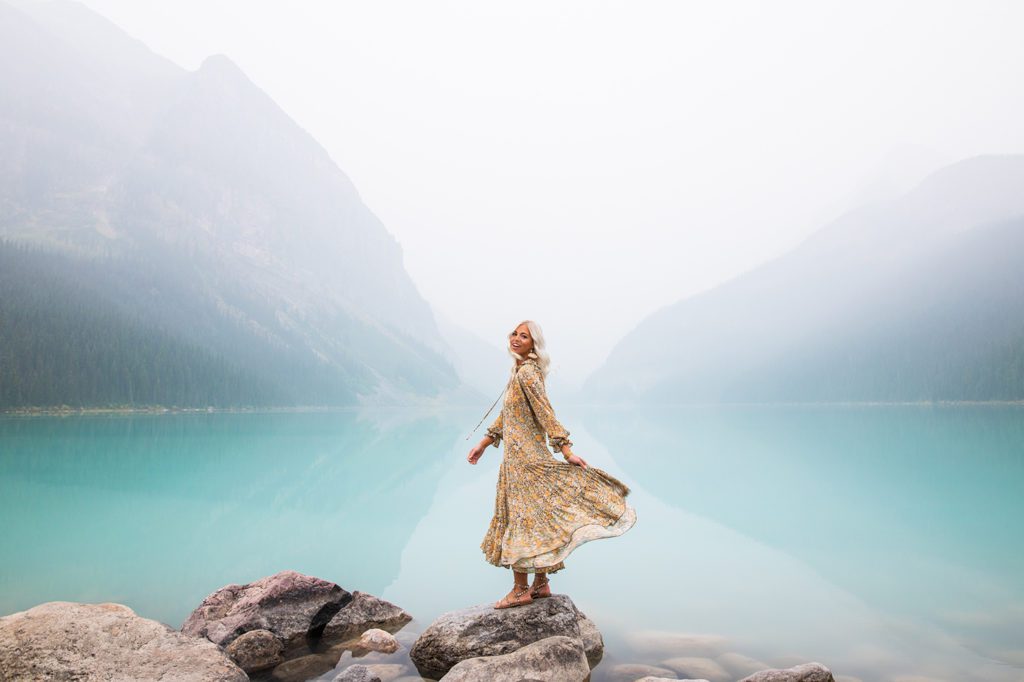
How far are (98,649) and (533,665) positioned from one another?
3860mm

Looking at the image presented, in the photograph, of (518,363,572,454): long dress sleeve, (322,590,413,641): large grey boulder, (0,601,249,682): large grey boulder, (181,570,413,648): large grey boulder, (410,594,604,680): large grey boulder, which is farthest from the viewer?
(322,590,413,641): large grey boulder

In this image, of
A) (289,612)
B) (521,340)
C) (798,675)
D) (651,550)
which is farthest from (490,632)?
(651,550)

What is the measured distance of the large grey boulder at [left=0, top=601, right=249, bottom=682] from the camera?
5.71m

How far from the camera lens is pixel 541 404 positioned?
7035 millimetres

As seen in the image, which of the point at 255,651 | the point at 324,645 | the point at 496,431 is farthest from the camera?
the point at 324,645

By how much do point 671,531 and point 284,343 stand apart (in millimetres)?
183466

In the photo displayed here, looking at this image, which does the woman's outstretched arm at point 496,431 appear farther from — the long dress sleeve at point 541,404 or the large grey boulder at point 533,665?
the large grey boulder at point 533,665

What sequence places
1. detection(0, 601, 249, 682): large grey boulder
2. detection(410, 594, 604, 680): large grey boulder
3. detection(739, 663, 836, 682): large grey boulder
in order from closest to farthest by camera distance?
1. detection(0, 601, 249, 682): large grey boulder
2. detection(739, 663, 836, 682): large grey boulder
3. detection(410, 594, 604, 680): large grey boulder

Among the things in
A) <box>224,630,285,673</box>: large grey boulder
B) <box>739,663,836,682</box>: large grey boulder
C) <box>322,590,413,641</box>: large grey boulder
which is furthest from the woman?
<box>224,630,285,673</box>: large grey boulder

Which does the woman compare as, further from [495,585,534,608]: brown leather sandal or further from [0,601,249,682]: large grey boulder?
[0,601,249,682]: large grey boulder

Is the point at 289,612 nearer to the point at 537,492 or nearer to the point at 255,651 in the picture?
the point at 255,651

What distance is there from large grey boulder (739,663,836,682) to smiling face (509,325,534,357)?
3883 millimetres

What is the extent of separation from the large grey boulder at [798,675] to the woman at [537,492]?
1.82 metres

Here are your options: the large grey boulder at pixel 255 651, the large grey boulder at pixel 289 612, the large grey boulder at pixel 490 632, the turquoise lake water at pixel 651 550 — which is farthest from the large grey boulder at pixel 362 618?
the large grey boulder at pixel 490 632
